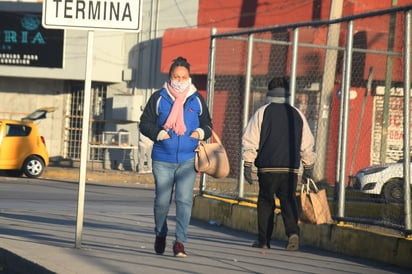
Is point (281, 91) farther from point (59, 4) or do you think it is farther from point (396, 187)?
point (59, 4)

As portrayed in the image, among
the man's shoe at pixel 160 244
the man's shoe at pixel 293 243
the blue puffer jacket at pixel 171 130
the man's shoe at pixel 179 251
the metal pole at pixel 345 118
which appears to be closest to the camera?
the man's shoe at pixel 179 251

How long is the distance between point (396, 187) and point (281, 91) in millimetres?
1883

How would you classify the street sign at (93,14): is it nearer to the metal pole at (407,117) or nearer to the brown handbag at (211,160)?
the brown handbag at (211,160)

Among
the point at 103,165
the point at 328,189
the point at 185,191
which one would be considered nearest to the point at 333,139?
the point at 328,189

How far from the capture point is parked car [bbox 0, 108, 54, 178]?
88.7 feet

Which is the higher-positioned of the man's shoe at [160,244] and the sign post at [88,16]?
the sign post at [88,16]

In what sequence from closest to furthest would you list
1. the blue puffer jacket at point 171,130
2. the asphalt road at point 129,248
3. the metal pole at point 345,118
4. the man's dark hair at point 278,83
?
1. the asphalt road at point 129,248
2. the blue puffer jacket at point 171,130
3. the man's dark hair at point 278,83
4. the metal pole at point 345,118

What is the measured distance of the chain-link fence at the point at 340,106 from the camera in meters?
11.7

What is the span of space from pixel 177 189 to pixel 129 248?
0.94m

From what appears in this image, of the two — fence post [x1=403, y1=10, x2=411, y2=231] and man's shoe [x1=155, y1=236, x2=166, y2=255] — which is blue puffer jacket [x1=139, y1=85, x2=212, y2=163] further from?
fence post [x1=403, y1=10, x2=411, y2=231]

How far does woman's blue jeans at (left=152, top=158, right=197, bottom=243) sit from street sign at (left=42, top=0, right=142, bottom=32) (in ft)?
4.48

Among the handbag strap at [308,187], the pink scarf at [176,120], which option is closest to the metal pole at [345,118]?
the handbag strap at [308,187]

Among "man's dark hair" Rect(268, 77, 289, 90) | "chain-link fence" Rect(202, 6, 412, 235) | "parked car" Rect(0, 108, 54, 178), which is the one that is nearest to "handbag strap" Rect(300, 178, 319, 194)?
"chain-link fence" Rect(202, 6, 412, 235)

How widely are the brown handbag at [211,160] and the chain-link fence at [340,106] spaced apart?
1.74 metres
